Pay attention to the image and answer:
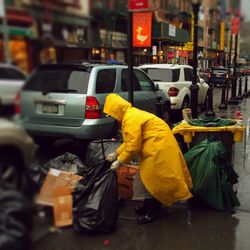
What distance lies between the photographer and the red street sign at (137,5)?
4.93ft

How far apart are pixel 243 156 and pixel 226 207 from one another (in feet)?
8.15

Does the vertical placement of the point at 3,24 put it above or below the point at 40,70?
above

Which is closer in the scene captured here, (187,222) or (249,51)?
(249,51)

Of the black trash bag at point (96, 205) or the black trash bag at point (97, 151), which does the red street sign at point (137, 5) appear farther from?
the black trash bag at point (97, 151)

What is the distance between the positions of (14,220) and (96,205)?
2583mm

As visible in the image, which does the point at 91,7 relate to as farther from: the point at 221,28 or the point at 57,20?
the point at 221,28

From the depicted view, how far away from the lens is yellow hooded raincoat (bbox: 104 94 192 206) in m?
3.54

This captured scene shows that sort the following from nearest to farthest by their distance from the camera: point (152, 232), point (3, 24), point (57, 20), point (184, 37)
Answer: point (3, 24) → point (57, 20) → point (184, 37) → point (152, 232)

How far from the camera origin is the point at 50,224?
1210 millimetres

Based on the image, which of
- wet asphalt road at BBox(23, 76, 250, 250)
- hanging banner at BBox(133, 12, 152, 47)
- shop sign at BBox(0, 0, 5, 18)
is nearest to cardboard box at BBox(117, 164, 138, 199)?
wet asphalt road at BBox(23, 76, 250, 250)

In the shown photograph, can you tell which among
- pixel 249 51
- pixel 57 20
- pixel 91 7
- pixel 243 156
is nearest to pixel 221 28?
pixel 249 51

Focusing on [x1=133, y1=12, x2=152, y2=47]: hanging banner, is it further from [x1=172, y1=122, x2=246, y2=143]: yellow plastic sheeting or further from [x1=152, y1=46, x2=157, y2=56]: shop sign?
[x1=172, y1=122, x2=246, y2=143]: yellow plastic sheeting

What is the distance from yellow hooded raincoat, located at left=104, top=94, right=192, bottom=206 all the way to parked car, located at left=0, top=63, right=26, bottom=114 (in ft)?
8.32

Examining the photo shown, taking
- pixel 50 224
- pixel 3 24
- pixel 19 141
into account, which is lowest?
pixel 50 224
